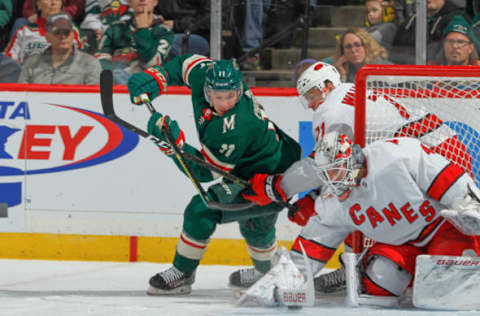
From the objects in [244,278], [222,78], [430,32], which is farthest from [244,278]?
[430,32]

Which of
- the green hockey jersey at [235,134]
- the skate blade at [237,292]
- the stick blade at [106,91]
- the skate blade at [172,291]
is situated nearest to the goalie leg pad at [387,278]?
the skate blade at [237,292]

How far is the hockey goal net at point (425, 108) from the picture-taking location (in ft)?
10.9

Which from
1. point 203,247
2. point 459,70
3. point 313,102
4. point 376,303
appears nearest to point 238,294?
point 203,247

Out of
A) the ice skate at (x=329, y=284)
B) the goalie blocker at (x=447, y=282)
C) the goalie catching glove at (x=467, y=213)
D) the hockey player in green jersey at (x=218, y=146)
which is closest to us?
→ the goalie catching glove at (x=467, y=213)

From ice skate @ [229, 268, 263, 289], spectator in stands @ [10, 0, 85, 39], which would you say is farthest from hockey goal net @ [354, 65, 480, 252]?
spectator in stands @ [10, 0, 85, 39]

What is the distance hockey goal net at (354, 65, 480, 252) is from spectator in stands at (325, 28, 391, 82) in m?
0.80

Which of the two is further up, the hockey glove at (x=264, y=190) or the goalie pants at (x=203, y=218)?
the hockey glove at (x=264, y=190)

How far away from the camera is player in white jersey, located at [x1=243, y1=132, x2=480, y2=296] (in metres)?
2.95

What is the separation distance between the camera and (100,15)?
459 cm

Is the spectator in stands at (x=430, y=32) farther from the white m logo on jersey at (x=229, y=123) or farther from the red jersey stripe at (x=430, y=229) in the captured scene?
the red jersey stripe at (x=430, y=229)

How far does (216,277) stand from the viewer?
404cm

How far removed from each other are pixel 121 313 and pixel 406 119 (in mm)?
1334

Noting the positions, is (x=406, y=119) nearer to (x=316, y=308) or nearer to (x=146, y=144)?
(x=316, y=308)

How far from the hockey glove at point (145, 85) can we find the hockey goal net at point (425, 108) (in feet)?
2.69
